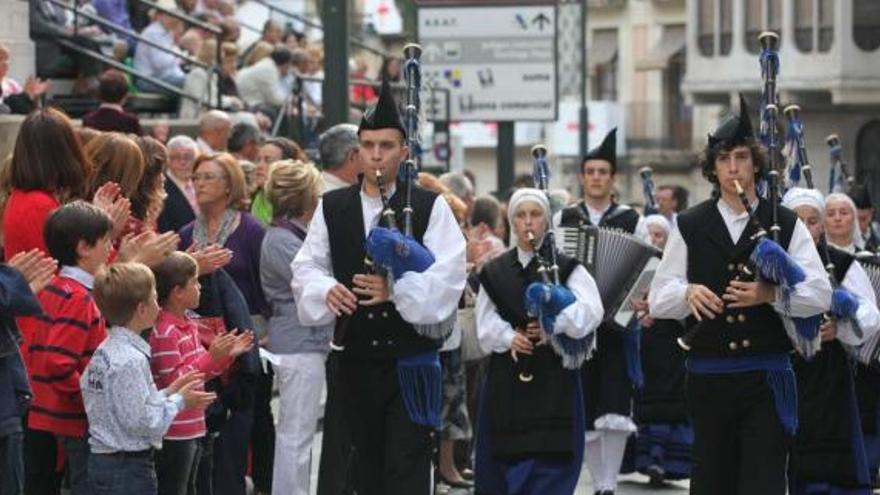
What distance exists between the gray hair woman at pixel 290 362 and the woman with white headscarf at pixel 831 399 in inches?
97.2

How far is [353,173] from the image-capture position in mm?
13695

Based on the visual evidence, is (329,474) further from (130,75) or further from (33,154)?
(130,75)

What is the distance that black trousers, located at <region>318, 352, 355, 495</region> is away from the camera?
1143 centimetres

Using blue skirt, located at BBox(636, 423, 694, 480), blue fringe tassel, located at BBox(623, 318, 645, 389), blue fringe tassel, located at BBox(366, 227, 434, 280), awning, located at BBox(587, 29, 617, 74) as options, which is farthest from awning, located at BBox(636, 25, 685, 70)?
blue fringe tassel, located at BBox(366, 227, 434, 280)

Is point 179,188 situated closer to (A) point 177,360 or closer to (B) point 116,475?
(A) point 177,360

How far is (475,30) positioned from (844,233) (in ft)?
40.2

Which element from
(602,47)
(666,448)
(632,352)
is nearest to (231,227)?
(632,352)

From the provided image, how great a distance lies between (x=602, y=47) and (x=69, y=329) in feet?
194

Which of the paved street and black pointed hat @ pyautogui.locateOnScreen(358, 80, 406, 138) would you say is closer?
black pointed hat @ pyautogui.locateOnScreen(358, 80, 406, 138)

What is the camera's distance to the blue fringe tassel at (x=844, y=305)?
12344 millimetres

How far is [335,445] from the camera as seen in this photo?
11.6 meters

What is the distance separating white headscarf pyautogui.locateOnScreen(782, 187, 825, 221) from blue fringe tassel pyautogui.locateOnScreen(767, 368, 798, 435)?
5.55 ft

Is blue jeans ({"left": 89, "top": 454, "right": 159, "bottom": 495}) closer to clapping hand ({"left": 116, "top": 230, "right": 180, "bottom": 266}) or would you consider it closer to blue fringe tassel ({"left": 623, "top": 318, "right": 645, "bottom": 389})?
clapping hand ({"left": 116, "top": 230, "right": 180, "bottom": 266})

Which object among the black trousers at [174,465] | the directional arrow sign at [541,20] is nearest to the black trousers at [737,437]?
the black trousers at [174,465]
